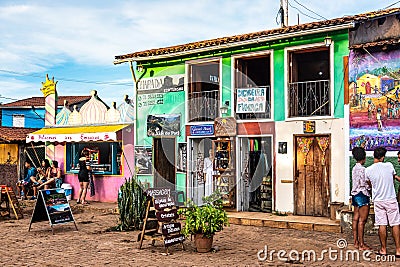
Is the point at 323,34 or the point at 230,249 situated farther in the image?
the point at 323,34

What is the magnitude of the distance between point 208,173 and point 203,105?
81.6 inches

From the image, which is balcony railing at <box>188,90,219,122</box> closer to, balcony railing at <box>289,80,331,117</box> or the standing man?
balcony railing at <box>289,80,331,117</box>

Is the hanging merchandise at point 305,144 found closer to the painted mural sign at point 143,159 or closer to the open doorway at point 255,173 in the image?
the open doorway at point 255,173

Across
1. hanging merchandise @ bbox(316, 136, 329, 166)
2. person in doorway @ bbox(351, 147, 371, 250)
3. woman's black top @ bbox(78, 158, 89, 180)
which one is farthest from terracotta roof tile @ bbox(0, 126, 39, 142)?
person in doorway @ bbox(351, 147, 371, 250)

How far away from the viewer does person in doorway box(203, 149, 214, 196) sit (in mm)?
14336

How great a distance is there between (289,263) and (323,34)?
646 cm

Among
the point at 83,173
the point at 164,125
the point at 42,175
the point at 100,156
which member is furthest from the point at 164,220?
the point at 42,175

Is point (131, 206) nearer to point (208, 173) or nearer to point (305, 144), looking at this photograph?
point (208, 173)

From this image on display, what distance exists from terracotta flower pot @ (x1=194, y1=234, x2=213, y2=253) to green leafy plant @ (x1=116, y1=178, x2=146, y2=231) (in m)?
2.85

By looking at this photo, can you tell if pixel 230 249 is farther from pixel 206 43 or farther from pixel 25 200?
pixel 25 200

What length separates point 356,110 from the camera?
38.0 feet

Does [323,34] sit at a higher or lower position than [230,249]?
higher

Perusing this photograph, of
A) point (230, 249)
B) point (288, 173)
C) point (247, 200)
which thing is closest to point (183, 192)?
point (247, 200)

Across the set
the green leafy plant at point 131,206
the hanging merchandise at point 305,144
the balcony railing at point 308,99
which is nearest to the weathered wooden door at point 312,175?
the hanging merchandise at point 305,144
